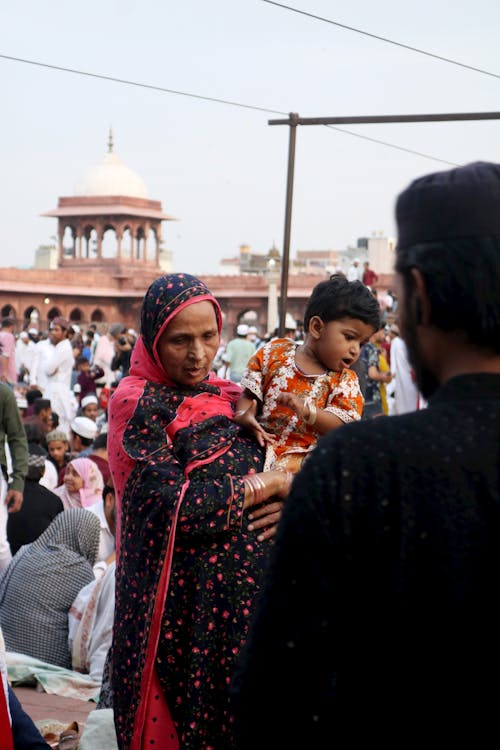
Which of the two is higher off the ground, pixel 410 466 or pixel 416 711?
pixel 410 466

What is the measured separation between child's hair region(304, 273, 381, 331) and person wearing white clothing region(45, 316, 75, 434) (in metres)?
10.00

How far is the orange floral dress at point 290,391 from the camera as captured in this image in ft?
7.98

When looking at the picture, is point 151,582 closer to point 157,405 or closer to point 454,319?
point 157,405

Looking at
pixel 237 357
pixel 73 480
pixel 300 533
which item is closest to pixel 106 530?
pixel 73 480

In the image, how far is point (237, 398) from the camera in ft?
8.48

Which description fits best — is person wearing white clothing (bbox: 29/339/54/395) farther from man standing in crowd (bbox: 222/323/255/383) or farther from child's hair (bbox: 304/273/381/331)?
child's hair (bbox: 304/273/381/331)

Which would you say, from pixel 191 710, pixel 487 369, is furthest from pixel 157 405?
pixel 487 369

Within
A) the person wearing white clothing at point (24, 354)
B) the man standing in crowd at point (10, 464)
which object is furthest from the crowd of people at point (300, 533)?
the person wearing white clothing at point (24, 354)

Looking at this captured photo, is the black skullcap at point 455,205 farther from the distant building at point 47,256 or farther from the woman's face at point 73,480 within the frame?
the distant building at point 47,256

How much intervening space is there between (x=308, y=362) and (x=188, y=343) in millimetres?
292

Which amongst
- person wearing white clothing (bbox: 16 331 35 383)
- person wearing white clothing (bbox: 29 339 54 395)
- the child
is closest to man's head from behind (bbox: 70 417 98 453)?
person wearing white clothing (bbox: 29 339 54 395)

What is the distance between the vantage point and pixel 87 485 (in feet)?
21.3

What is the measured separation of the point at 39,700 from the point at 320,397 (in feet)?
8.40

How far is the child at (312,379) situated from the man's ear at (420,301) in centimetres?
115
